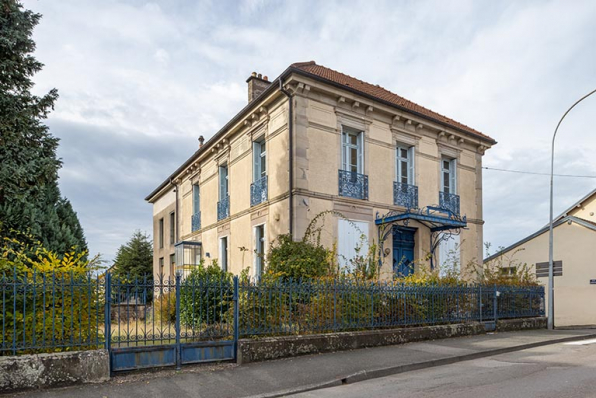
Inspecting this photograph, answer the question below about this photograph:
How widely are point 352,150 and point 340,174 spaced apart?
1131 mm

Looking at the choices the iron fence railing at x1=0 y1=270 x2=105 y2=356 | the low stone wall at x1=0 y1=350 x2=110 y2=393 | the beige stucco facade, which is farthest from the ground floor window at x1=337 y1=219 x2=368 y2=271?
the low stone wall at x1=0 y1=350 x2=110 y2=393

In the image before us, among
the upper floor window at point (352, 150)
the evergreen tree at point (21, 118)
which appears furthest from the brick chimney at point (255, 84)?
the evergreen tree at point (21, 118)

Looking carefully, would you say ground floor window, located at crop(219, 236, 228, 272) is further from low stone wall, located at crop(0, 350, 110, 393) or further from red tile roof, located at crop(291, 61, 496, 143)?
low stone wall, located at crop(0, 350, 110, 393)

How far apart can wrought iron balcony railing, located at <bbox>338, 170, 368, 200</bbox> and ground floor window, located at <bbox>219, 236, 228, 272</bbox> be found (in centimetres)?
566

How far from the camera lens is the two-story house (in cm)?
1448

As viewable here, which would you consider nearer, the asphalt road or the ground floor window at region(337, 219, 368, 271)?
the asphalt road

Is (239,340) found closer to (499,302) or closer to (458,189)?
(499,302)

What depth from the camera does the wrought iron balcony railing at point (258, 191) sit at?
15.8 m

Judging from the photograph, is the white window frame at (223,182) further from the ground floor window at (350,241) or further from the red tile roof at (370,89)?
the ground floor window at (350,241)

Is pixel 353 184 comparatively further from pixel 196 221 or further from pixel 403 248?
pixel 196 221

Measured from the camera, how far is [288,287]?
9.74 m

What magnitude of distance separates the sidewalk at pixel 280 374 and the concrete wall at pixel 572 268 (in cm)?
1064

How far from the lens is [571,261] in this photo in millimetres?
20906

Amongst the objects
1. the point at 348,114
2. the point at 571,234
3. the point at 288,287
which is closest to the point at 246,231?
the point at 348,114
